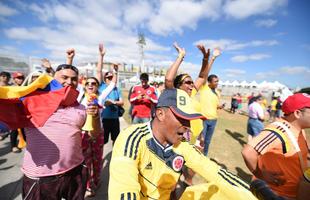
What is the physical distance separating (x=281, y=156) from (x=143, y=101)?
147 inches

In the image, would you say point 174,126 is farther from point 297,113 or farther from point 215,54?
point 215,54

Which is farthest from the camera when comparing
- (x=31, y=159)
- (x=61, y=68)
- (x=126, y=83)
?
(x=126, y=83)

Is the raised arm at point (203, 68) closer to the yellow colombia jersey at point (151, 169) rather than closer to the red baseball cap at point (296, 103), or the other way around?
the red baseball cap at point (296, 103)

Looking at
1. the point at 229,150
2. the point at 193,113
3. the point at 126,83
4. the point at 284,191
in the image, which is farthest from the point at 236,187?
the point at 126,83

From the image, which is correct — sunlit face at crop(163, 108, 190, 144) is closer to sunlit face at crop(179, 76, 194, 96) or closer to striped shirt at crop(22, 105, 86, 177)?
striped shirt at crop(22, 105, 86, 177)

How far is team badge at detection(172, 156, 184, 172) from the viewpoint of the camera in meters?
1.68

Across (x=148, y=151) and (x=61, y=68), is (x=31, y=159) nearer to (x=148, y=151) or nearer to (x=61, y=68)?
(x=61, y=68)

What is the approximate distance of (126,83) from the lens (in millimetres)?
39938

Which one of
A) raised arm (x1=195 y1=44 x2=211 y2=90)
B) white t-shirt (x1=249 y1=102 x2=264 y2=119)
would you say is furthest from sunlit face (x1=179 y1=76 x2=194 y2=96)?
white t-shirt (x1=249 y1=102 x2=264 y2=119)

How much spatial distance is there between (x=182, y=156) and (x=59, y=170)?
1.30 m

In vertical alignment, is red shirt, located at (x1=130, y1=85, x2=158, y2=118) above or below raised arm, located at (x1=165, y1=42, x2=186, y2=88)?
below

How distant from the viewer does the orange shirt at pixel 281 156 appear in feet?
6.53

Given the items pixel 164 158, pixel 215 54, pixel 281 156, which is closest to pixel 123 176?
pixel 164 158

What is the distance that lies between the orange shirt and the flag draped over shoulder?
2.15 metres
